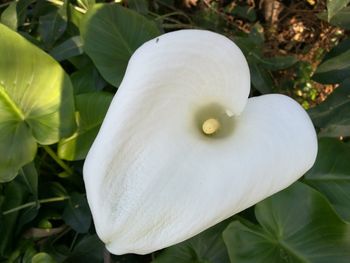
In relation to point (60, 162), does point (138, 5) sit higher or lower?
higher

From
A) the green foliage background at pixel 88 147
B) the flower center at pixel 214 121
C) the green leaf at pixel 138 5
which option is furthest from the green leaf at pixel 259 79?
the flower center at pixel 214 121

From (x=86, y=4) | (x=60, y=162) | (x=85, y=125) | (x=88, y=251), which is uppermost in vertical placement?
(x=86, y=4)

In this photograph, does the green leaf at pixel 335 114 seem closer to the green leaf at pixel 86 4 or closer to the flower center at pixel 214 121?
the flower center at pixel 214 121

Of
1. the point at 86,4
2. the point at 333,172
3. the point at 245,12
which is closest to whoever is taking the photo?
the point at 333,172

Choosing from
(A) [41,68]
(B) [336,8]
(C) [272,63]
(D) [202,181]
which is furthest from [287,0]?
(D) [202,181]

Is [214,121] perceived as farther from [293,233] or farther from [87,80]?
[87,80]

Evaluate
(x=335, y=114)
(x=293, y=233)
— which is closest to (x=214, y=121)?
(x=293, y=233)

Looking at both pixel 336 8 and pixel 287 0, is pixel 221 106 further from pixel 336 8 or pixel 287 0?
pixel 287 0

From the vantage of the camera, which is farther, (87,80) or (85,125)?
(87,80)
